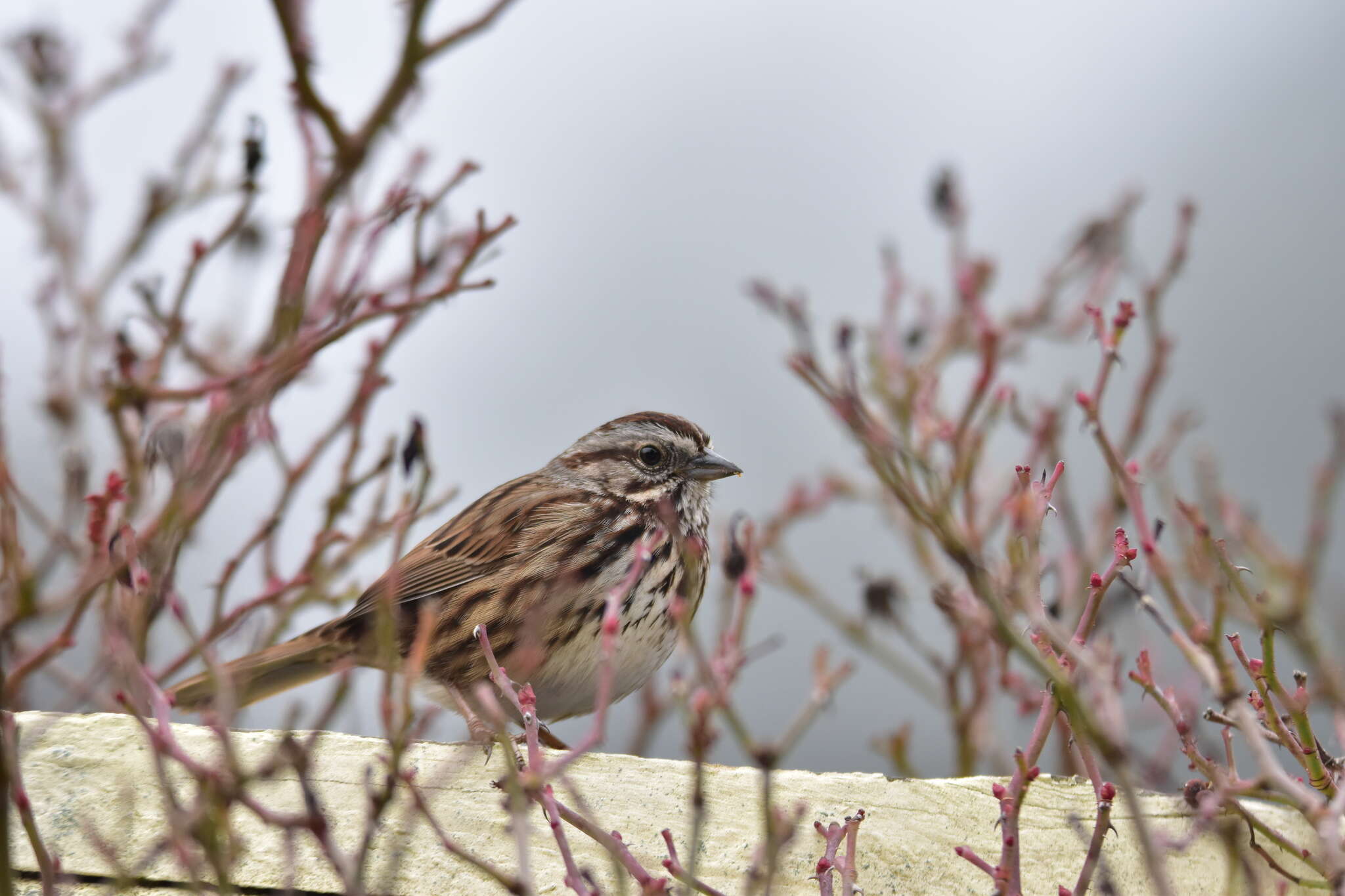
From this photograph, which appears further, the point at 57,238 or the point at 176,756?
the point at 57,238

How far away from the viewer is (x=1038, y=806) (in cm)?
320

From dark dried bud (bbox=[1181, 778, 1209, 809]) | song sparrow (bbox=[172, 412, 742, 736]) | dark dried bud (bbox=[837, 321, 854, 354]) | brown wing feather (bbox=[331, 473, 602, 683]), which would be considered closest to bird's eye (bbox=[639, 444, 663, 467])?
song sparrow (bbox=[172, 412, 742, 736])

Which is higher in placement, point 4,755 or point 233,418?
point 233,418

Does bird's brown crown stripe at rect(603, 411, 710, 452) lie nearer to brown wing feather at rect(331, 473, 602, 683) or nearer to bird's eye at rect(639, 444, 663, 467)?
bird's eye at rect(639, 444, 663, 467)

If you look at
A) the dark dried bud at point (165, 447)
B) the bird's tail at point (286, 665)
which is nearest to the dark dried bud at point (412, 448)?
the dark dried bud at point (165, 447)

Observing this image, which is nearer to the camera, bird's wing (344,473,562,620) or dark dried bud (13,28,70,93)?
bird's wing (344,473,562,620)

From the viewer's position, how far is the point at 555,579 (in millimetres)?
3955

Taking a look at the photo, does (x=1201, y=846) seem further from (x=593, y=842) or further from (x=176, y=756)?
(x=176, y=756)

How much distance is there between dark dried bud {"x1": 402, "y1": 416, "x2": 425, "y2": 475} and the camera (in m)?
2.87

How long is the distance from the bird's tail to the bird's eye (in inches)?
44.1

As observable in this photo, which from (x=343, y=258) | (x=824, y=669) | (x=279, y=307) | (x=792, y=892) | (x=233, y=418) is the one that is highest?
(x=343, y=258)

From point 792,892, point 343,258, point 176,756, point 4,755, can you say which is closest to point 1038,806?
point 792,892

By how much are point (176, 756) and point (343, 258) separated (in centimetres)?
243

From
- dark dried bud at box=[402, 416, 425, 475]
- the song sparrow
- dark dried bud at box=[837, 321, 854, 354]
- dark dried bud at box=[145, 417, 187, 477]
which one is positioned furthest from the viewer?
the song sparrow
